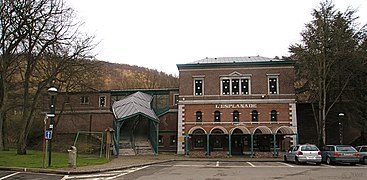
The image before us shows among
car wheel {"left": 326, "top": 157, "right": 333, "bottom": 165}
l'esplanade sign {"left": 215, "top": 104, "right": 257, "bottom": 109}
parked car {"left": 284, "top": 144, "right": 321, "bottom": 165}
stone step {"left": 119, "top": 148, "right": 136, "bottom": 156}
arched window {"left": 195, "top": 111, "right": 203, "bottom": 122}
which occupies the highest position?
l'esplanade sign {"left": 215, "top": 104, "right": 257, "bottom": 109}

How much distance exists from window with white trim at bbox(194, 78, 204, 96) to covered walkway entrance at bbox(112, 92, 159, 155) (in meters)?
5.33

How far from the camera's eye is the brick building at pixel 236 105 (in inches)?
1492

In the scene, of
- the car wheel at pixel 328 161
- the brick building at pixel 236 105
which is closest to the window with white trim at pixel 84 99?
the brick building at pixel 236 105

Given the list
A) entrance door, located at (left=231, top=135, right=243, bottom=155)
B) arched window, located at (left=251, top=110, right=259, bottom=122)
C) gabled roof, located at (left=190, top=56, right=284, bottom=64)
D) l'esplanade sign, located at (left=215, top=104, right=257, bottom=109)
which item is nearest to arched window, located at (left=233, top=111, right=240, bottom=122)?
l'esplanade sign, located at (left=215, top=104, right=257, bottom=109)

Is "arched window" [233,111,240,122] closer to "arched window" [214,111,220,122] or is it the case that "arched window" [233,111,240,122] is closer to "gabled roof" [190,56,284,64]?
"arched window" [214,111,220,122]

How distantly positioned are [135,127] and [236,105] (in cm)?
1227

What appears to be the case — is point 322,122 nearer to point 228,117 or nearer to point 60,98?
point 228,117

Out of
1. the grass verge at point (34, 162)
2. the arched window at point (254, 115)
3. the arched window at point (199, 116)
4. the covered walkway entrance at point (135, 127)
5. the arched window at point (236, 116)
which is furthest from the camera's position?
the arched window at point (199, 116)

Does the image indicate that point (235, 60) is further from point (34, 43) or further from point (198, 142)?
point (34, 43)

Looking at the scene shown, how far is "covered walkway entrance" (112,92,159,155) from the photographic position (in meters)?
35.9

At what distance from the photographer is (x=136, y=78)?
249 feet

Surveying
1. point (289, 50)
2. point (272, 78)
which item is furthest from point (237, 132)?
point (289, 50)

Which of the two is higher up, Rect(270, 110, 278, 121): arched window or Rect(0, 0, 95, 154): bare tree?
Rect(0, 0, 95, 154): bare tree

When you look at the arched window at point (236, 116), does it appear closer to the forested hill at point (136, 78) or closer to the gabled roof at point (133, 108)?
the gabled roof at point (133, 108)
